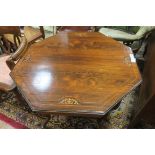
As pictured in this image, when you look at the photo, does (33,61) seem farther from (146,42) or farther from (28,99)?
(146,42)

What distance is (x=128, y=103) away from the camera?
2326mm

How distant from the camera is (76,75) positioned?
159cm

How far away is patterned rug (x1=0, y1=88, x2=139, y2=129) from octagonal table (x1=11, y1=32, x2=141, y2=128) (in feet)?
2.26

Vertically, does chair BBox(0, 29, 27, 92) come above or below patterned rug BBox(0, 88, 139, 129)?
above

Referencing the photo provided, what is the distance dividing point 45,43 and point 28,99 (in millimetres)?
827

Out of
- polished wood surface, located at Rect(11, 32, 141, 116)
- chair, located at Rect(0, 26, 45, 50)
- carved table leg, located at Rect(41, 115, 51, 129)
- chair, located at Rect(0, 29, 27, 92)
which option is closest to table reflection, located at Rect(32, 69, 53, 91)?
polished wood surface, located at Rect(11, 32, 141, 116)

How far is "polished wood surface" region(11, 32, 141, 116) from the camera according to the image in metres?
1.34

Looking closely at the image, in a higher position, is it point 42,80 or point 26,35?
point 42,80

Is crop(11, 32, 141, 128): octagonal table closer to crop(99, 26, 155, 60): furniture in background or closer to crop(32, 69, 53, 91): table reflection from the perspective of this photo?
crop(32, 69, 53, 91): table reflection

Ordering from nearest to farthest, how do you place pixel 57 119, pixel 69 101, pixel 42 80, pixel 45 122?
pixel 69 101
pixel 42 80
pixel 45 122
pixel 57 119

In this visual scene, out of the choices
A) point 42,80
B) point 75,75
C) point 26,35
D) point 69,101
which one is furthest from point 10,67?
point 26,35

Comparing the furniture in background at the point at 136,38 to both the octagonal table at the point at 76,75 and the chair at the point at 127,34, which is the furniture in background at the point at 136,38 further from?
the octagonal table at the point at 76,75

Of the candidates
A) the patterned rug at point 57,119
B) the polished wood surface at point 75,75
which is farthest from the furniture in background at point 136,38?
the patterned rug at point 57,119

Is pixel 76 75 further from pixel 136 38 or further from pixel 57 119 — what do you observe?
pixel 136 38
